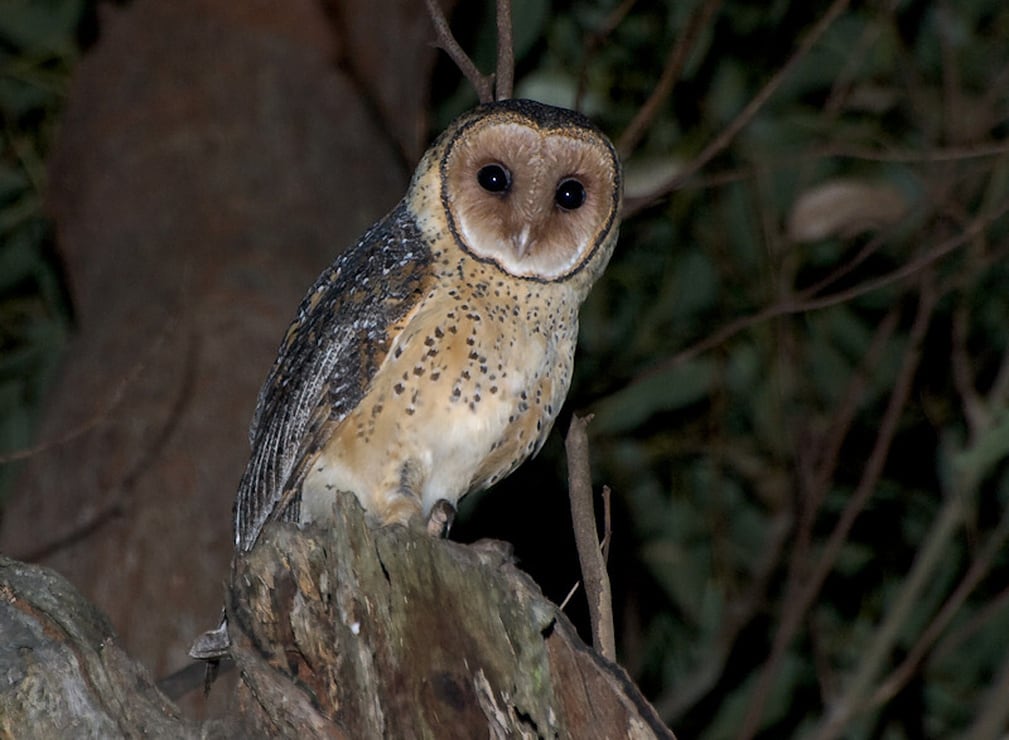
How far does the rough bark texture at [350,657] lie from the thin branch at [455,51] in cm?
115

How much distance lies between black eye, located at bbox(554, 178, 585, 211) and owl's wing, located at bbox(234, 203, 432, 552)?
28 cm

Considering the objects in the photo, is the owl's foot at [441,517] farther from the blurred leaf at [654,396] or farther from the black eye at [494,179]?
the blurred leaf at [654,396]

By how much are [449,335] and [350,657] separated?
2.66 feet

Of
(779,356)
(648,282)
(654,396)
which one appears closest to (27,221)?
(648,282)

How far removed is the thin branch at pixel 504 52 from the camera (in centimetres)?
297

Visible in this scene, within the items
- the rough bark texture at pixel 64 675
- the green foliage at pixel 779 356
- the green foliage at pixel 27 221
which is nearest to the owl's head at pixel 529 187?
the rough bark texture at pixel 64 675

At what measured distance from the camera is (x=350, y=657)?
2.24 metres

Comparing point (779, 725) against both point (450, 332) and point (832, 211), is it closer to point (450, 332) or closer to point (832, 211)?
point (832, 211)

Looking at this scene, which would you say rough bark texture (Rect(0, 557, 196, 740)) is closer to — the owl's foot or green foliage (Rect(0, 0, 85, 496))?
the owl's foot

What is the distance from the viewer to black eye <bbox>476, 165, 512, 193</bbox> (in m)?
3.04

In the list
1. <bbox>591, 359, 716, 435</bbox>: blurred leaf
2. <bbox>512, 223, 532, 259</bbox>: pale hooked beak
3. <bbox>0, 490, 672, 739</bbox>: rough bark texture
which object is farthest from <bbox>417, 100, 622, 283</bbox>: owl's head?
<bbox>591, 359, 716, 435</bbox>: blurred leaf

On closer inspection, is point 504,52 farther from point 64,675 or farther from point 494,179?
point 64,675

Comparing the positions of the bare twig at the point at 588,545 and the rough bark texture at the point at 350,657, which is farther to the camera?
the bare twig at the point at 588,545

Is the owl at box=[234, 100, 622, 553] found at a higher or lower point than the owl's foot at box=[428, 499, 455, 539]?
higher
